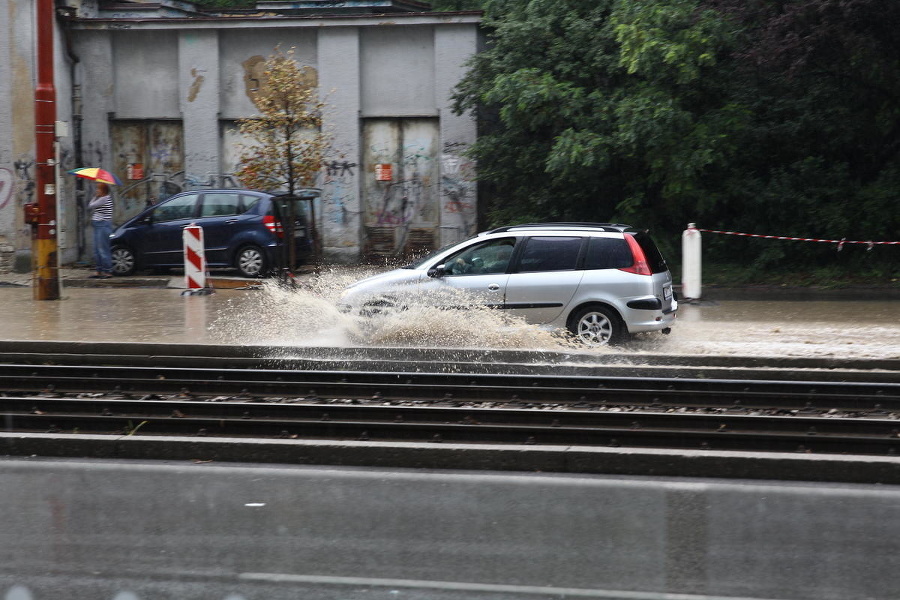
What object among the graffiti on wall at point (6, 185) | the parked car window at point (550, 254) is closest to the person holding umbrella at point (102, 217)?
the graffiti on wall at point (6, 185)

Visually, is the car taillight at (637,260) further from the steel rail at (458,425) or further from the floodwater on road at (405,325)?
the steel rail at (458,425)

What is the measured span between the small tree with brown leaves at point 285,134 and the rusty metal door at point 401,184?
124 centimetres

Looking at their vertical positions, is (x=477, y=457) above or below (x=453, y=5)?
below

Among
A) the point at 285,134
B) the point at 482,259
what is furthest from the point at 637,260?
the point at 285,134

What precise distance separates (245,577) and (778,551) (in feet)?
9.15

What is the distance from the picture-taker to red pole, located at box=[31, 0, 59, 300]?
657 inches

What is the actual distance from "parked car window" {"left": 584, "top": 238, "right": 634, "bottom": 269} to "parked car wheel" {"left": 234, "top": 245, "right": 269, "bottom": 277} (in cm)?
958

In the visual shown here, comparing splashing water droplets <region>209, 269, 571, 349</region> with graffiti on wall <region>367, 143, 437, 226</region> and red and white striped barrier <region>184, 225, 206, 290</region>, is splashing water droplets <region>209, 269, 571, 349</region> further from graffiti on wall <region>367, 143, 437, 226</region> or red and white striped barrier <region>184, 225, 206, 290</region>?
graffiti on wall <region>367, 143, 437, 226</region>

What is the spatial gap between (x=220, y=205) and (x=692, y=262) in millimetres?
9305

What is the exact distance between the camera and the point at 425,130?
2364 centimetres

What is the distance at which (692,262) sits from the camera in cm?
1706

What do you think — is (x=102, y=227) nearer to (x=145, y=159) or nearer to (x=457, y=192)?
(x=145, y=159)

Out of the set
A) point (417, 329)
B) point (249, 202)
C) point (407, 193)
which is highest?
point (407, 193)

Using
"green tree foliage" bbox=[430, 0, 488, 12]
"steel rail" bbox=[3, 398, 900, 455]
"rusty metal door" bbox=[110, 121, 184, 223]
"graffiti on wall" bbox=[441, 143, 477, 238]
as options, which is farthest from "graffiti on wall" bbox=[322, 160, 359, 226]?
"steel rail" bbox=[3, 398, 900, 455]
